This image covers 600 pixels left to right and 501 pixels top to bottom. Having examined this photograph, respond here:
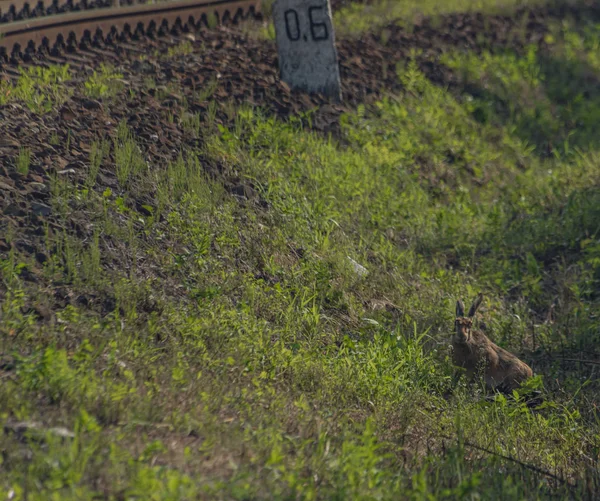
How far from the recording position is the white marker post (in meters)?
9.12

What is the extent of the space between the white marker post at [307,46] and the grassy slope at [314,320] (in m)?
0.56

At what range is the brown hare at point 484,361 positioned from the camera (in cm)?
591

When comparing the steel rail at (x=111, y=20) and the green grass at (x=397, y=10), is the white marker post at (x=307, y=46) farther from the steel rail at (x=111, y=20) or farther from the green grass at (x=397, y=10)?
the green grass at (x=397, y=10)

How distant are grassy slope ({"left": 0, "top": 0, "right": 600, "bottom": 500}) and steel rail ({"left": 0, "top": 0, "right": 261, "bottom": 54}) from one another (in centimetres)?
224

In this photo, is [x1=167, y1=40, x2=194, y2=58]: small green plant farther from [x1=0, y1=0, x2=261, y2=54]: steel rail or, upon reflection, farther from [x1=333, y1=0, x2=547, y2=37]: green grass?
[x1=333, y1=0, x2=547, y2=37]: green grass

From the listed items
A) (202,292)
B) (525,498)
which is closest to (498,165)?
(202,292)

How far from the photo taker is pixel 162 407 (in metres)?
4.31

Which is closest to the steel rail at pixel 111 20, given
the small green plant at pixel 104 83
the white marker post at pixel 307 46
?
the small green plant at pixel 104 83

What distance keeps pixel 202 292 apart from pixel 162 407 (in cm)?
134

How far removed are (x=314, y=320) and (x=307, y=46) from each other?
4.08m

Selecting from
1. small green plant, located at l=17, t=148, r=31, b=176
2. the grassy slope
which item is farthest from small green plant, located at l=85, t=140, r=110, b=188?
small green plant, located at l=17, t=148, r=31, b=176

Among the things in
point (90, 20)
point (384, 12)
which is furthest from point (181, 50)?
point (384, 12)

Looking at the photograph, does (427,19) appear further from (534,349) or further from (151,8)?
(534,349)

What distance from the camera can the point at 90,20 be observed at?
9242 mm
